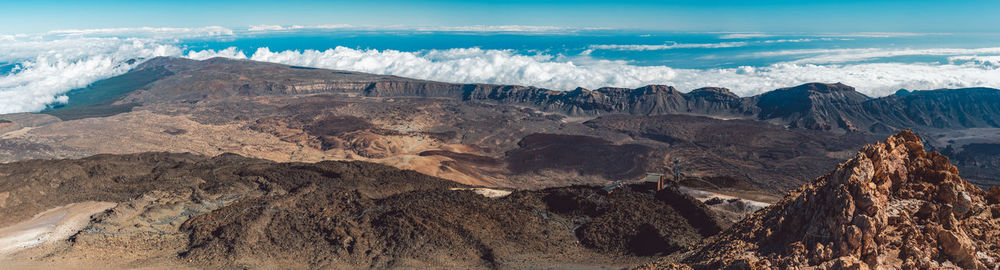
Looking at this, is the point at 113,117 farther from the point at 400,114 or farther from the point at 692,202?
the point at 692,202

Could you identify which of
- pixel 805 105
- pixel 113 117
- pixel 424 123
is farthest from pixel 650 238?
pixel 113 117

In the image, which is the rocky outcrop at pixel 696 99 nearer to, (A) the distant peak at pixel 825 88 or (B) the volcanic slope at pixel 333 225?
(A) the distant peak at pixel 825 88

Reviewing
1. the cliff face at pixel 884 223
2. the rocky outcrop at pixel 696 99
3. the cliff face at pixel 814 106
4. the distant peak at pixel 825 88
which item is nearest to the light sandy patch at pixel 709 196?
the cliff face at pixel 884 223

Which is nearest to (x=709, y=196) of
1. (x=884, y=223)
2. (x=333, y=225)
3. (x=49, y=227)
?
(x=884, y=223)

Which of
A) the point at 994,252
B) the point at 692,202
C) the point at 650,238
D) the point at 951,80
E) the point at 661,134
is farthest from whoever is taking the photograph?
the point at 951,80

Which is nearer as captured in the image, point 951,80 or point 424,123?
point 424,123

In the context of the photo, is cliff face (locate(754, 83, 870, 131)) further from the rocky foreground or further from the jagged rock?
the rocky foreground

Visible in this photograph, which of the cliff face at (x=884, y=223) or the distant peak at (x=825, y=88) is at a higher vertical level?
the cliff face at (x=884, y=223)
